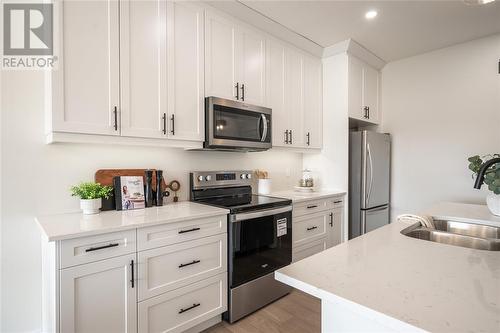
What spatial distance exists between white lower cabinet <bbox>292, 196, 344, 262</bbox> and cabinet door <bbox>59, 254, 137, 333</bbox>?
5.10ft

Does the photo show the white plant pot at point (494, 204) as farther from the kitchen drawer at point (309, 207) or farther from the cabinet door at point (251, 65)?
Answer: the cabinet door at point (251, 65)

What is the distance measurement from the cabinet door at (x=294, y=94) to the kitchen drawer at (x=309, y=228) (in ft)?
2.73

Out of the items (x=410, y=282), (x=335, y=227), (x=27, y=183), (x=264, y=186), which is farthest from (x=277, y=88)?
(x=410, y=282)

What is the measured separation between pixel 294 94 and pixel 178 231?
204 cm

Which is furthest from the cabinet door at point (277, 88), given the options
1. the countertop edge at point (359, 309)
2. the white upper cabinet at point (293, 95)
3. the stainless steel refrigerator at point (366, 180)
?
the countertop edge at point (359, 309)

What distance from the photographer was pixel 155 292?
1617 millimetres

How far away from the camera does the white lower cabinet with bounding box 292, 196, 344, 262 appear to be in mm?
2627

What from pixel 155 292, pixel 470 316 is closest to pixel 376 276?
pixel 470 316

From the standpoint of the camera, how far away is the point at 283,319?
2082 mm

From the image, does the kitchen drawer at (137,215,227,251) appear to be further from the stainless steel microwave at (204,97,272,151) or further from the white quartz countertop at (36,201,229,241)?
the stainless steel microwave at (204,97,272,151)

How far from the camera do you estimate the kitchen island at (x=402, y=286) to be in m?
0.59

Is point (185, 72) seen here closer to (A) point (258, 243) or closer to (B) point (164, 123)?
(B) point (164, 123)

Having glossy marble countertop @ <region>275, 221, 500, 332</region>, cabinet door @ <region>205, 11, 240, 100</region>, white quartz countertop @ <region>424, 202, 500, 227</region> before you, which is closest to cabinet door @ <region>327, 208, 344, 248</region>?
white quartz countertop @ <region>424, 202, 500, 227</region>

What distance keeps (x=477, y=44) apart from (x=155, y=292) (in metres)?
4.11
